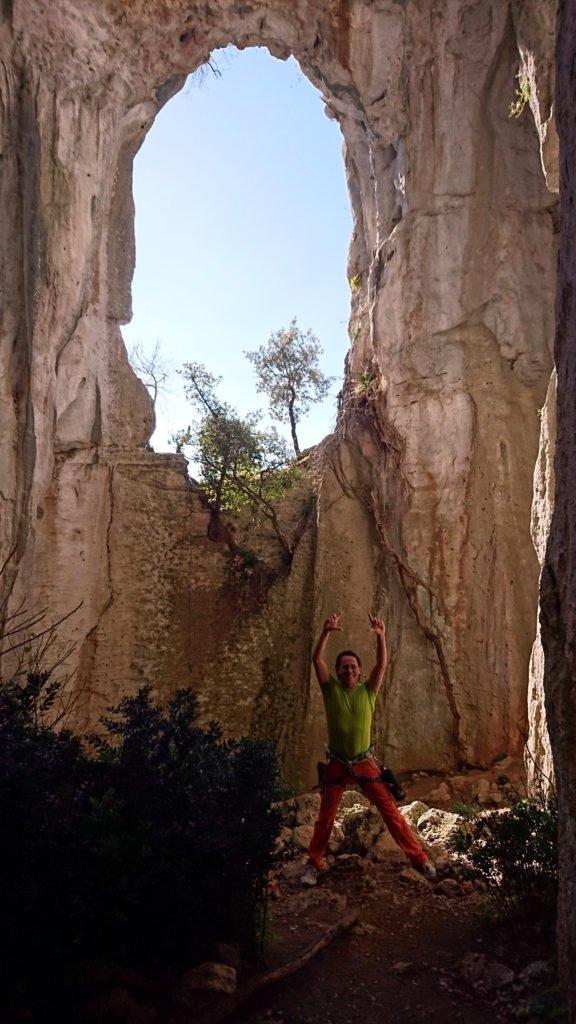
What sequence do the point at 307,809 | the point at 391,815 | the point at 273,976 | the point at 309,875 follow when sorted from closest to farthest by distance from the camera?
the point at 273,976, the point at 391,815, the point at 309,875, the point at 307,809

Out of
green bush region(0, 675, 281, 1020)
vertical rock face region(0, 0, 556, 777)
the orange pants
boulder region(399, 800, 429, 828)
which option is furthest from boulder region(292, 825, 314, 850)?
vertical rock face region(0, 0, 556, 777)

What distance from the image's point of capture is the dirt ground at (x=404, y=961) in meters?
3.46

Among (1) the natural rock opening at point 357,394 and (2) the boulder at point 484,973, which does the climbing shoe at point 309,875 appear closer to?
(2) the boulder at point 484,973

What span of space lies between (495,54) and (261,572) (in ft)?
26.0

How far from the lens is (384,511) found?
1052cm

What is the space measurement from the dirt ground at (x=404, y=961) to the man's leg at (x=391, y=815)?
0.15 metres

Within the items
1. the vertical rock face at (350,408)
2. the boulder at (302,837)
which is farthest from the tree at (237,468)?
the boulder at (302,837)

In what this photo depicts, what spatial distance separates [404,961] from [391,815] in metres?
1.16

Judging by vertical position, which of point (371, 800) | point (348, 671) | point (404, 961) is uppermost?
point (348, 671)

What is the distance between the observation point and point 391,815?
513 cm

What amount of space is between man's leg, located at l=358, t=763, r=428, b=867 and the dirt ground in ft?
0.49

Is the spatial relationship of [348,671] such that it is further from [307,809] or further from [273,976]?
[307,809]

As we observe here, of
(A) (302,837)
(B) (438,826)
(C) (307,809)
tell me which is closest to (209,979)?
(A) (302,837)

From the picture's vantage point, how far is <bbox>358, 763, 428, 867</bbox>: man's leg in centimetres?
512
